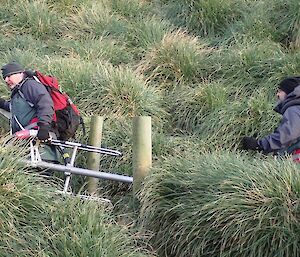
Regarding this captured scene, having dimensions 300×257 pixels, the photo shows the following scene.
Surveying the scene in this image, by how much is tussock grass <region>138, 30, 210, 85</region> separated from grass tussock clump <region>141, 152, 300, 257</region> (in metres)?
3.56

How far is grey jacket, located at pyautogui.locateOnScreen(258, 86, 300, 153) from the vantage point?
19.7ft

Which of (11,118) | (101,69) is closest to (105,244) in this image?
(11,118)

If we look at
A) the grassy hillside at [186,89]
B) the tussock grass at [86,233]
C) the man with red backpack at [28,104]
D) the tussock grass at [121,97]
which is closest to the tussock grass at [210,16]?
the grassy hillside at [186,89]

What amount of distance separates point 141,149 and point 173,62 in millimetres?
3642

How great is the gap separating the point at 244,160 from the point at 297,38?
4495 mm

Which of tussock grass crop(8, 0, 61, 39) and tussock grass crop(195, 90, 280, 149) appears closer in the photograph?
tussock grass crop(195, 90, 280, 149)

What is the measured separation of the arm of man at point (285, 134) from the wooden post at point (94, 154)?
187 centimetres

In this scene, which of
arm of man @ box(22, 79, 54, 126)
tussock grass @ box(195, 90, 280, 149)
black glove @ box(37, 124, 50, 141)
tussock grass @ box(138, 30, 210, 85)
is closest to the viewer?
black glove @ box(37, 124, 50, 141)

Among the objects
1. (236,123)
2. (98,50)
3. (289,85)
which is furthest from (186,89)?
(289,85)

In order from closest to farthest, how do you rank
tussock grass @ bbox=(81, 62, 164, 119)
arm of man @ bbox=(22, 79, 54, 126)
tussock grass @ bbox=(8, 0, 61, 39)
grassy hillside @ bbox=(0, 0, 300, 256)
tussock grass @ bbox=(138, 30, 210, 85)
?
1. grassy hillside @ bbox=(0, 0, 300, 256)
2. arm of man @ bbox=(22, 79, 54, 126)
3. tussock grass @ bbox=(81, 62, 164, 119)
4. tussock grass @ bbox=(138, 30, 210, 85)
5. tussock grass @ bbox=(8, 0, 61, 39)

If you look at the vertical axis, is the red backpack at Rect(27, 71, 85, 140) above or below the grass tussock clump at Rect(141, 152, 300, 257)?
below

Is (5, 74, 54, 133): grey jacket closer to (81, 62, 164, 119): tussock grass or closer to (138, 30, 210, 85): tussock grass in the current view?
(81, 62, 164, 119): tussock grass

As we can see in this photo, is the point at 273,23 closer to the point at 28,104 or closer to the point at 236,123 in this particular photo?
the point at 236,123

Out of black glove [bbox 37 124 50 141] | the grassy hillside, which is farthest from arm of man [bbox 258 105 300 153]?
black glove [bbox 37 124 50 141]
